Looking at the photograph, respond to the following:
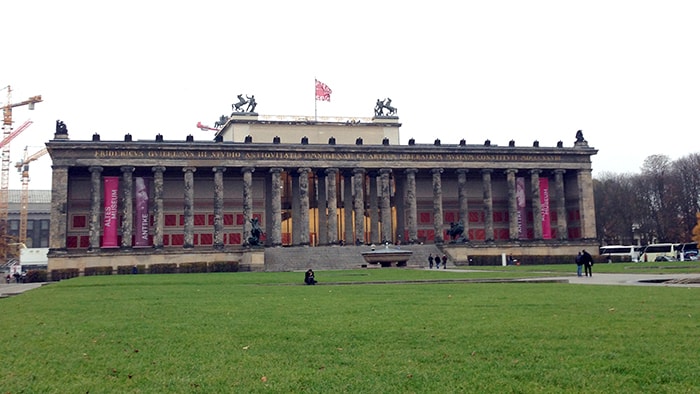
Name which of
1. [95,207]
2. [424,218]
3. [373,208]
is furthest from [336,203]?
[95,207]

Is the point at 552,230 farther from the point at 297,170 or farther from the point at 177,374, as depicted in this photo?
the point at 177,374

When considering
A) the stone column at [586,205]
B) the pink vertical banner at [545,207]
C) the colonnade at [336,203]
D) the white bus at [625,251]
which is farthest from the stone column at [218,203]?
the white bus at [625,251]

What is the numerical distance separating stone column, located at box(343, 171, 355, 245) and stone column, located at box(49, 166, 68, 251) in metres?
36.3

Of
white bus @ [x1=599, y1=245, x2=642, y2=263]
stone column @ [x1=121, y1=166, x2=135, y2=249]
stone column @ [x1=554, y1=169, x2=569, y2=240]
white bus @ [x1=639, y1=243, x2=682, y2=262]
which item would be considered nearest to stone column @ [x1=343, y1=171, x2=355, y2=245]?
stone column @ [x1=121, y1=166, x2=135, y2=249]

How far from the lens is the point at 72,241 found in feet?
281

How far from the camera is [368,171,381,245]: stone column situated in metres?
93.7

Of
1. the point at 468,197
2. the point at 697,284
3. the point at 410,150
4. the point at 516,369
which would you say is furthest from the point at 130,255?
the point at 516,369

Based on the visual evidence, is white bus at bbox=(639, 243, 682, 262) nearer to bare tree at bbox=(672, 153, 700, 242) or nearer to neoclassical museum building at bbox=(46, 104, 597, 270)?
neoclassical museum building at bbox=(46, 104, 597, 270)

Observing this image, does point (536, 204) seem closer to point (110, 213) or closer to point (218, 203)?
point (218, 203)

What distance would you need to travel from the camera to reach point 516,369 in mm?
10430

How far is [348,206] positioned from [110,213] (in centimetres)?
3204

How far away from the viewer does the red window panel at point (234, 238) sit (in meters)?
90.1

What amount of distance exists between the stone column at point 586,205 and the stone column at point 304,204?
39.5 meters

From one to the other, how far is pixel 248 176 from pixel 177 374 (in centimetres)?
7607
